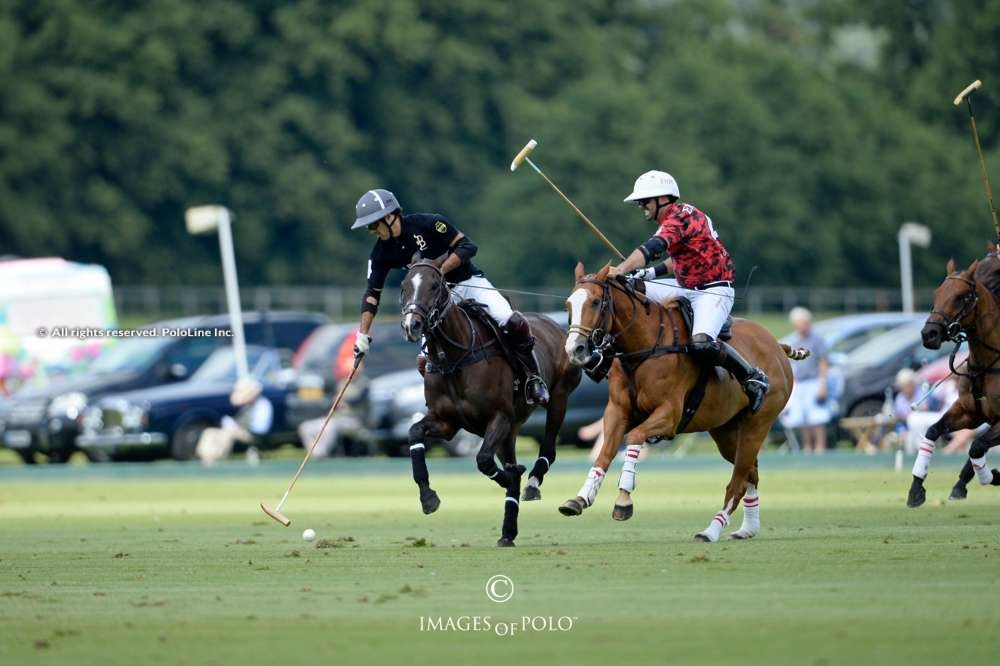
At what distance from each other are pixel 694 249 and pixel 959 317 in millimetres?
2512

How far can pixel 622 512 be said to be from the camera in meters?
13.1

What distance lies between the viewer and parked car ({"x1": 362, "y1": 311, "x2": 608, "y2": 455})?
27.1 m

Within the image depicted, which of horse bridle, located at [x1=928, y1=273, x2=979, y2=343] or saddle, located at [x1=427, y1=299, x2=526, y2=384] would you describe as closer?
saddle, located at [x1=427, y1=299, x2=526, y2=384]

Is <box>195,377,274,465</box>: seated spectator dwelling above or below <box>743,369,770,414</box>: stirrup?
below

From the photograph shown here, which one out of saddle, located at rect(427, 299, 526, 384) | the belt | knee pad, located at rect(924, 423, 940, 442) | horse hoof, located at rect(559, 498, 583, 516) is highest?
the belt

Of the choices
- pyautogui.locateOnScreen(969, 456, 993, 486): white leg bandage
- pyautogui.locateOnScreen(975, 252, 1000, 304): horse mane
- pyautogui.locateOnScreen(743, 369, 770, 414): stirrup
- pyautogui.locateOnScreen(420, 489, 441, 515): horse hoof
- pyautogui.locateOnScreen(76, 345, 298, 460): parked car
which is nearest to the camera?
pyautogui.locateOnScreen(420, 489, 441, 515): horse hoof

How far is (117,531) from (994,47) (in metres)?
50.0

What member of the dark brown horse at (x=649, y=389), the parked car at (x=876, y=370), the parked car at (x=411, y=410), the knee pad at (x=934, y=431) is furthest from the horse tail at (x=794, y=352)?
the parked car at (x=411, y=410)

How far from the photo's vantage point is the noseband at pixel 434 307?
1351 cm

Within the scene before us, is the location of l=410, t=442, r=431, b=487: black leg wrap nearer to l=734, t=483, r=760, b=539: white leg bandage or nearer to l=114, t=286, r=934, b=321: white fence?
l=734, t=483, r=760, b=539: white leg bandage

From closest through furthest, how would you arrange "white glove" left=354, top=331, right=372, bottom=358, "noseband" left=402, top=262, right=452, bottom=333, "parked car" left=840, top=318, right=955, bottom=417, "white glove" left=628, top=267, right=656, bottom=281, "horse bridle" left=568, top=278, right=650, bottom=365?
"horse bridle" left=568, top=278, right=650, bottom=365, "noseband" left=402, top=262, right=452, bottom=333, "white glove" left=354, top=331, right=372, bottom=358, "white glove" left=628, top=267, right=656, bottom=281, "parked car" left=840, top=318, right=955, bottom=417

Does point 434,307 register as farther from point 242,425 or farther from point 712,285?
point 242,425

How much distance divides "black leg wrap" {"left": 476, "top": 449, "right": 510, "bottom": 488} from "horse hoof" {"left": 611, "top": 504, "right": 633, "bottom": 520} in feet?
2.62
